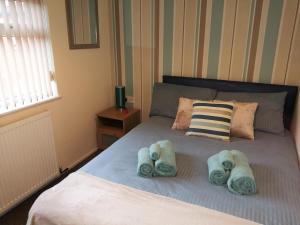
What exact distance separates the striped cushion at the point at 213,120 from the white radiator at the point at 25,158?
132 centimetres

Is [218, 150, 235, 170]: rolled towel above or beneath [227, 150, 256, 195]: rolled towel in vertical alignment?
above

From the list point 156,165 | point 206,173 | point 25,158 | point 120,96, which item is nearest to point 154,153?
point 156,165

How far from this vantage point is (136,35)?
9.12ft

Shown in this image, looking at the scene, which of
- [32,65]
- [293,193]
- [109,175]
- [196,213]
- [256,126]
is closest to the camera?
[196,213]

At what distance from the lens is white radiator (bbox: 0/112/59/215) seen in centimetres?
177

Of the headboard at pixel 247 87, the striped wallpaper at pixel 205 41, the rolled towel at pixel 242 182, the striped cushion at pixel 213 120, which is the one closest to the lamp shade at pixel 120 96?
the striped wallpaper at pixel 205 41

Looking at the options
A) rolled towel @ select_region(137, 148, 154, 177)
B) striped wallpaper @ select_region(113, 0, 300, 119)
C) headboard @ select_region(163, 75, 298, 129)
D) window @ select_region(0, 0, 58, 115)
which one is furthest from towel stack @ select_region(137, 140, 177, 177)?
striped wallpaper @ select_region(113, 0, 300, 119)

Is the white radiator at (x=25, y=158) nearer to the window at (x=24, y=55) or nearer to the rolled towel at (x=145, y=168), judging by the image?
the window at (x=24, y=55)

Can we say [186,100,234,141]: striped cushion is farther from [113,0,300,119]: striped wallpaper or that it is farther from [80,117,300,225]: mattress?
[113,0,300,119]: striped wallpaper

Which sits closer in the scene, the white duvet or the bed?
the white duvet

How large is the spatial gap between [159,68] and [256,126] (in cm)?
129

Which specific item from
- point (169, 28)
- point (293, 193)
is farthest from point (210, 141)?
→ point (169, 28)

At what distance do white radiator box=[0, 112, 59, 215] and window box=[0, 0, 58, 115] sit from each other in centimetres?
18

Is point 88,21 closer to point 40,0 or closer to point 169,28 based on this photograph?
point 40,0
